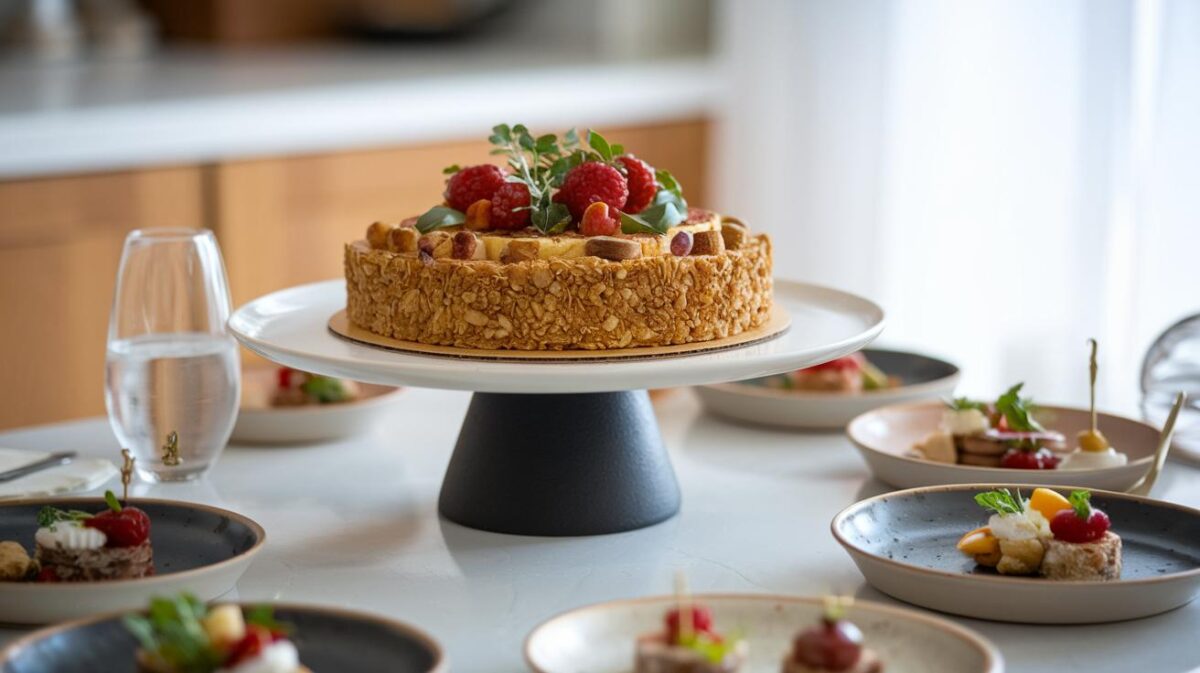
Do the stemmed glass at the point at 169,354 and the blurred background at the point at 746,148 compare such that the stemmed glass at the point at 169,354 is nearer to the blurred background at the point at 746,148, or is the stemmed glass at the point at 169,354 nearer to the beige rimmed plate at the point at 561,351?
the beige rimmed plate at the point at 561,351

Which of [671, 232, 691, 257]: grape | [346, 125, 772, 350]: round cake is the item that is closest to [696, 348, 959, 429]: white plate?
[346, 125, 772, 350]: round cake

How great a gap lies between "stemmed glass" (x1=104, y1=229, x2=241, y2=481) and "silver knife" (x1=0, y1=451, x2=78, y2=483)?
0.35 ft

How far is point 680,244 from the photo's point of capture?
1.52m

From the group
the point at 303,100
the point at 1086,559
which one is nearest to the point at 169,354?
the point at 1086,559

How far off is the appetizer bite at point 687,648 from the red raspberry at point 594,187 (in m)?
0.59

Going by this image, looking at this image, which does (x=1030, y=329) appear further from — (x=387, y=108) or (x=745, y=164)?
(x=387, y=108)

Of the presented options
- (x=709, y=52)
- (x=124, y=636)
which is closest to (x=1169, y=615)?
(x=124, y=636)

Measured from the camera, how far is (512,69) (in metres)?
3.99

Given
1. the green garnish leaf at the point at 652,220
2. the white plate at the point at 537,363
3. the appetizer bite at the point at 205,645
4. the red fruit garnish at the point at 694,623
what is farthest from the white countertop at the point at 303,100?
the red fruit garnish at the point at 694,623

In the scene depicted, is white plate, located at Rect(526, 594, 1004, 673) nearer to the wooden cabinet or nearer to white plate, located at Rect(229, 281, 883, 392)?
white plate, located at Rect(229, 281, 883, 392)

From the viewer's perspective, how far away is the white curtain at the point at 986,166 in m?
2.99

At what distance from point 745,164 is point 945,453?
2.40 m

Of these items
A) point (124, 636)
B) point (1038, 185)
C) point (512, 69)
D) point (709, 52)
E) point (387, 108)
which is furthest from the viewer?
point (709, 52)

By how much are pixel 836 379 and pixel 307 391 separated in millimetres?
643
